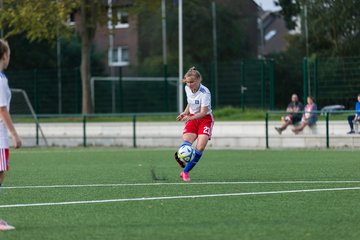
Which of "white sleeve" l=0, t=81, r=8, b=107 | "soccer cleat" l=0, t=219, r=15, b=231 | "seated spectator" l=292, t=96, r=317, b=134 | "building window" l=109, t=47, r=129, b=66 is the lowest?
"seated spectator" l=292, t=96, r=317, b=134

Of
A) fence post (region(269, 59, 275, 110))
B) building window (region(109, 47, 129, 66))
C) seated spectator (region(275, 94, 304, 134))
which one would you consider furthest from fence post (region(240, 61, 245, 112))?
building window (region(109, 47, 129, 66))

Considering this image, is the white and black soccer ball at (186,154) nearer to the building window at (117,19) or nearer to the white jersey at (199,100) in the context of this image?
the white jersey at (199,100)

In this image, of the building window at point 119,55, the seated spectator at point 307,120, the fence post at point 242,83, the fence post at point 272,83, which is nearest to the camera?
the seated spectator at point 307,120

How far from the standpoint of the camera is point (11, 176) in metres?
17.1

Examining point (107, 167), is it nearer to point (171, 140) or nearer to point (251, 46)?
point (171, 140)

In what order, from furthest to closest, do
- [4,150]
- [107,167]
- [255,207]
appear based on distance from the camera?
1. [107,167]
2. [255,207]
3. [4,150]

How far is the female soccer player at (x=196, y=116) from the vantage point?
15.4 meters

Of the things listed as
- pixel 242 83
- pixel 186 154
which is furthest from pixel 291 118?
pixel 186 154

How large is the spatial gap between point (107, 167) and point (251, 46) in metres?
61.4

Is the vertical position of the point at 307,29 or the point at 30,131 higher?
the point at 307,29

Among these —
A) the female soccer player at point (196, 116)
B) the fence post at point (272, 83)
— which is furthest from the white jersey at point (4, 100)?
the fence post at point (272, 83)

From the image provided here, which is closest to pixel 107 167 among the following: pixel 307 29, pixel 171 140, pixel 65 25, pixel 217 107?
pixel 171 140

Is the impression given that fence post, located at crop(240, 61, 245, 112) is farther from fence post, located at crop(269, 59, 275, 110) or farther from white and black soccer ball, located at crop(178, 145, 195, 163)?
white and black soccer ball, located at crop(178, 145, 195, 163)

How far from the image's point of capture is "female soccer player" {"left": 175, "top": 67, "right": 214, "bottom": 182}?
50.5 feet
